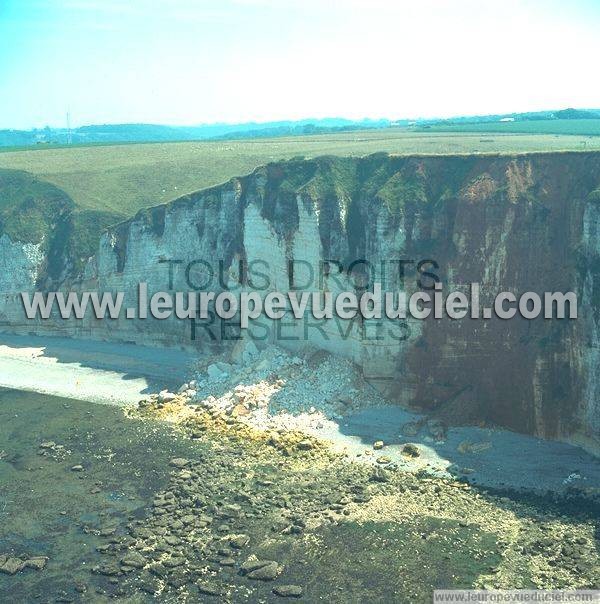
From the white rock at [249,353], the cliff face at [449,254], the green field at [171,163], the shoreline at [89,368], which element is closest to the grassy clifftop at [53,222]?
the green field at [171,163]

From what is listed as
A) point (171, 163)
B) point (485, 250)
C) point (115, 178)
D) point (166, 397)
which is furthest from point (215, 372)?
point (171, 163)

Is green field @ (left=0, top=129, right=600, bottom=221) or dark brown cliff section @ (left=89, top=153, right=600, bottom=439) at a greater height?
green field @ (left=0, top=129, right=600, bottom=221)

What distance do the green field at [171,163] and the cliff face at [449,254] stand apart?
7.50m

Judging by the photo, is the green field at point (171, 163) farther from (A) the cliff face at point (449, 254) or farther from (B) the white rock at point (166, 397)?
(B) the white rock at point (166, 397)

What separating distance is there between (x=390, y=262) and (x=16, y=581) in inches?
1008

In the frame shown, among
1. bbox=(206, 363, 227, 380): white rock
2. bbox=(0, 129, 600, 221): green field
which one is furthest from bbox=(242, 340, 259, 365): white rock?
bbox=(0, 129, 600, 221): green field

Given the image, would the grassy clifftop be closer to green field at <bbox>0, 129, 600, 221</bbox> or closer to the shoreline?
green field at <bbox>0, 129, 600, 221</bbox>

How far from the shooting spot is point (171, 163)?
75.1 meters

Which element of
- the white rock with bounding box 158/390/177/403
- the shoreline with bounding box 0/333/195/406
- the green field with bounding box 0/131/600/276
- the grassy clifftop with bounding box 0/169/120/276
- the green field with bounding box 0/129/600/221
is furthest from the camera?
the grassy clifftop with bounding box 0/169/120/276

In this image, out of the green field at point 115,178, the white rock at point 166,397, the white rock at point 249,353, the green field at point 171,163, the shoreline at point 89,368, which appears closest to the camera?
the white rock at point 166,397

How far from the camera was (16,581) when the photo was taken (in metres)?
29.1

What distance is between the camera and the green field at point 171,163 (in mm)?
57844

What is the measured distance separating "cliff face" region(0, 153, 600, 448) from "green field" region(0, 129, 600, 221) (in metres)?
7.50

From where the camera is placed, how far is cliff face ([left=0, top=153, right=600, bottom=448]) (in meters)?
39.2
